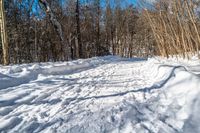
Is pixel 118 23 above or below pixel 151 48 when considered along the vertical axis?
above

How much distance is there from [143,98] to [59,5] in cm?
3468

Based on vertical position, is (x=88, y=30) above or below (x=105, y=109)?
above

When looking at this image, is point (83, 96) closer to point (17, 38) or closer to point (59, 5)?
point (17, 38)

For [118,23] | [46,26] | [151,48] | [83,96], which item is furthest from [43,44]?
[83,96]

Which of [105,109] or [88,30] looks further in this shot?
[88,30]

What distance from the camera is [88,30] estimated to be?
47.0 m

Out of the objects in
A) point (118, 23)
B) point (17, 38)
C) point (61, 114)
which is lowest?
point (61, 114)

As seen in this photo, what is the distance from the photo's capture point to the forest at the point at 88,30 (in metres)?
15.6

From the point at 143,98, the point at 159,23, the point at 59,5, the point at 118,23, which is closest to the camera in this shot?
the point at 143,98

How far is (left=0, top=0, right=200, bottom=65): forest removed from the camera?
1557 centimetres

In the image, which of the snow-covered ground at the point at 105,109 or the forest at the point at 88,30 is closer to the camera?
the snow-covered ground at the point at 105,109

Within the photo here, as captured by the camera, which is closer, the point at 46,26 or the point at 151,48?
the point at 46,26

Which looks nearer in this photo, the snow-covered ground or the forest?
the snow-covered ground

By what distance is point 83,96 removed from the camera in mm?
6301
